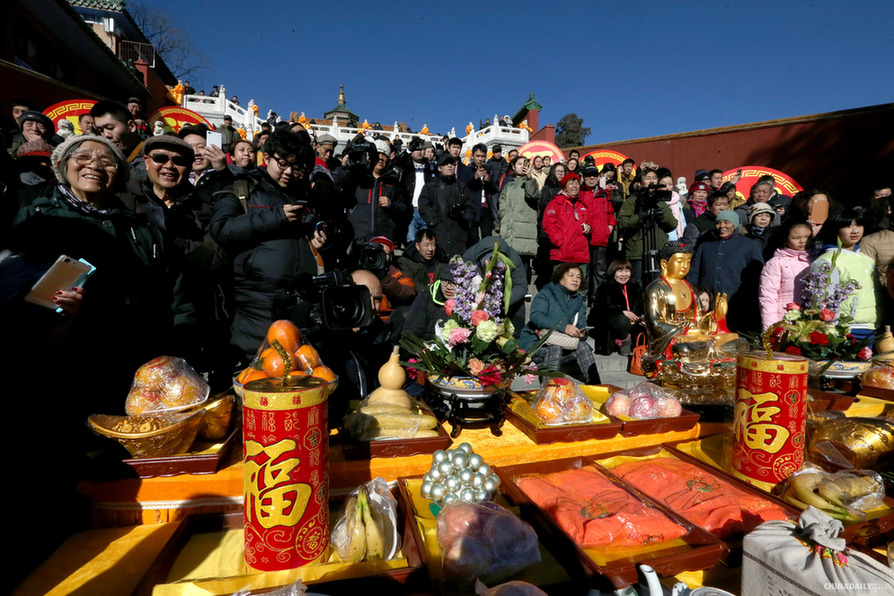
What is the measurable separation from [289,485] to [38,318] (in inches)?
41.6

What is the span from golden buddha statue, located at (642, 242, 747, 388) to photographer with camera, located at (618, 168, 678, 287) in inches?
104

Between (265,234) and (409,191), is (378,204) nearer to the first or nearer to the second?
(409,191)

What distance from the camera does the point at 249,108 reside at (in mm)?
19578

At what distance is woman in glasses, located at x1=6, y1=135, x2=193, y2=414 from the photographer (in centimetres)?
154

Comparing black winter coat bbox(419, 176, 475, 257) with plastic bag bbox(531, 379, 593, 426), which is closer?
plastic bag bbox(531, 379, 593, 426)

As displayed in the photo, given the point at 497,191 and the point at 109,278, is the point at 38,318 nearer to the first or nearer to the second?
the point at 109,278

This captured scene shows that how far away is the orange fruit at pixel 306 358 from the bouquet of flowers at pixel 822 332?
275 cm

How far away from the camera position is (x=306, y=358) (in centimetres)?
163

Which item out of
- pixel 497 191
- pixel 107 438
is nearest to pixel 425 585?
pixel 107 438

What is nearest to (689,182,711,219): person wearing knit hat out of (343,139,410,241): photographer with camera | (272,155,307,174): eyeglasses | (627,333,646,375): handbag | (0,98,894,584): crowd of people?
(0,98,894,584): crowd of people

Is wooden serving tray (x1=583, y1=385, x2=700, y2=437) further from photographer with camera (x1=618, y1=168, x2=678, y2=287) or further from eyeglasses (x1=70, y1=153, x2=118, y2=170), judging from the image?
photographer with camera (x1=618, y1=168, x2=678, y2=287)

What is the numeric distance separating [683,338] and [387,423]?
1967mm

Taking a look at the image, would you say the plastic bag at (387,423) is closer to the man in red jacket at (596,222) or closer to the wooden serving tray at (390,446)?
the wooden serving tray at (390,446)

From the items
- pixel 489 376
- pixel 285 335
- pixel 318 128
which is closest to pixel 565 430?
pixel 489 376
